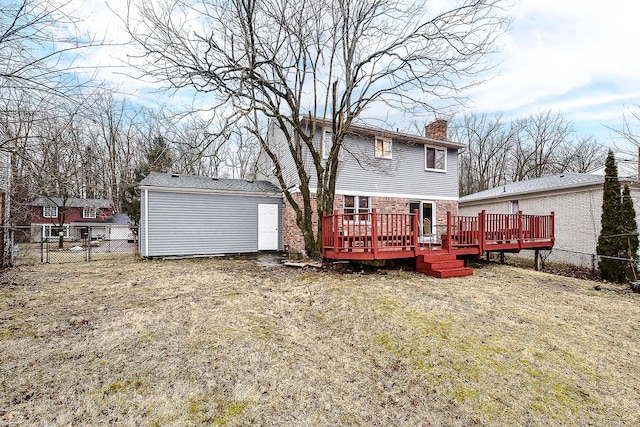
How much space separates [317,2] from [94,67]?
22.7 feet

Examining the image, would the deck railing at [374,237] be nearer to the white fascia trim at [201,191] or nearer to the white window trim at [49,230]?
the white fascia trim at [201,191]

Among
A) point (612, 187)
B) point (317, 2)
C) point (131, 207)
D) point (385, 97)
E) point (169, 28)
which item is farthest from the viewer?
point (131, 207)

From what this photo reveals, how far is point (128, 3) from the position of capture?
592 centimetres

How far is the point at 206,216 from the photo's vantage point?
1131 centimetres

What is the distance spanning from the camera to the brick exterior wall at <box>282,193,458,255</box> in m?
11.2

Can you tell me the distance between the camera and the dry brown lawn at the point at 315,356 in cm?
289

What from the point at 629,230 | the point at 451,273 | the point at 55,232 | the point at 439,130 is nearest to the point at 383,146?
the point at 439,130

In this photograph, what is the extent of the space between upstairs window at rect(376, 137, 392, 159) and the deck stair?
5185 mm

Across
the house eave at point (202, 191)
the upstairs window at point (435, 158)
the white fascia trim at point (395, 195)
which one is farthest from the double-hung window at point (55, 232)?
the upstairs window at point (435, 158)

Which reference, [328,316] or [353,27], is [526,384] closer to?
[328,316]

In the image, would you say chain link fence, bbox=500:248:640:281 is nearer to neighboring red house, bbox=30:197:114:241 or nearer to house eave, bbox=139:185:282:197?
house eave, bbox=139:185:282:197

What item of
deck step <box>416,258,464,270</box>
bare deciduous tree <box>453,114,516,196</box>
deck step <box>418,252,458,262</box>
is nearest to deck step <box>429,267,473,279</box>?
deck step <box>416,258,464,270</box>

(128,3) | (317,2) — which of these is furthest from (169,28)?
(317,2)

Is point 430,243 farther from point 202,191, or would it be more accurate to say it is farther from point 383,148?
point 202,191
